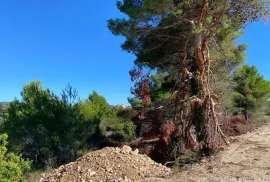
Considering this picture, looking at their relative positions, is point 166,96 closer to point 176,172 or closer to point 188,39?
point 188,39

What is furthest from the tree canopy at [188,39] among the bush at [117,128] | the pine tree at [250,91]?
the pine tree at [250,91]

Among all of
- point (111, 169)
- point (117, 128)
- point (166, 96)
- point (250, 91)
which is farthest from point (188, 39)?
point (250, 91)

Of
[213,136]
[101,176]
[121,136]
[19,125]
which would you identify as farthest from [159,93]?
[19,125]

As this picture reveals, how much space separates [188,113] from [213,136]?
1359mm

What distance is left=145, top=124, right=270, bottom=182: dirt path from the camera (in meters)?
5.08

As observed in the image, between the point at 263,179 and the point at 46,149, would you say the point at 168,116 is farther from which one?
the point at 46,149

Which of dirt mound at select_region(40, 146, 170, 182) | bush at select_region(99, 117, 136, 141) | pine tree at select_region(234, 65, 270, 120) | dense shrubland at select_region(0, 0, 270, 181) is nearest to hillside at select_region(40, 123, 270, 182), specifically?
dirt mound at select_region(40, 146, 170, 182)

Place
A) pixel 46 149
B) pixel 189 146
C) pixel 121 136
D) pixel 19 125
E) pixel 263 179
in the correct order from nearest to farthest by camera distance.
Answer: pixel 263 179, pixel 189 146, pixel 121 136, pixel 46 149, pixel 19 125

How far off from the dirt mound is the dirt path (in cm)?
67

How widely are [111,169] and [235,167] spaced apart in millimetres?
2773

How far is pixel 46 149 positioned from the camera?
1873 cm

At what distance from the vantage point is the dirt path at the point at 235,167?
508 centimetres

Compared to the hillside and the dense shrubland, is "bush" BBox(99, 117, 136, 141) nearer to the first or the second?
the dense shrubland

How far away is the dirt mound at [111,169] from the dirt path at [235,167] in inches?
26.2
